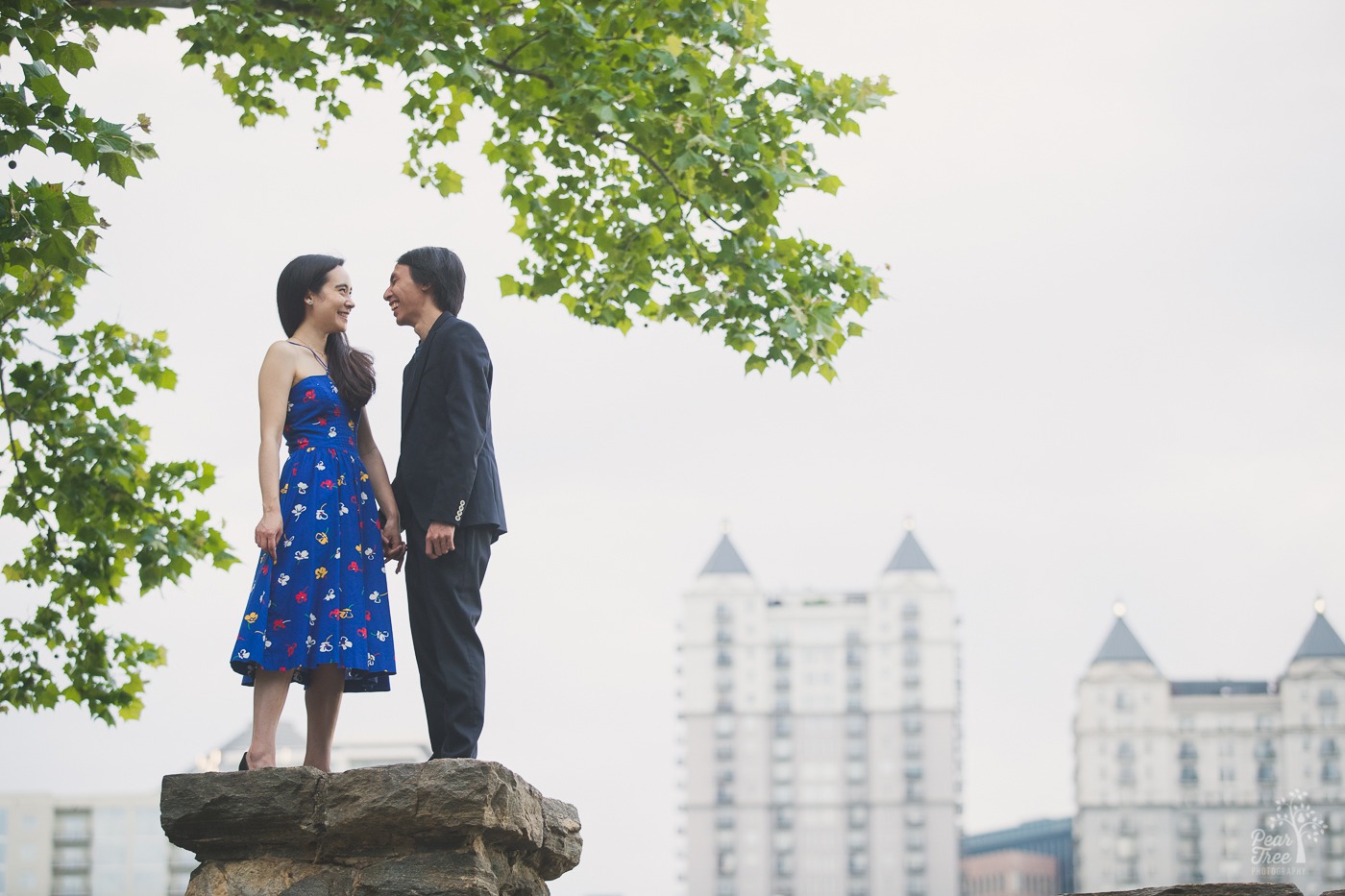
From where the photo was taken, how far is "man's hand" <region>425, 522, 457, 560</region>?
582 centimetres

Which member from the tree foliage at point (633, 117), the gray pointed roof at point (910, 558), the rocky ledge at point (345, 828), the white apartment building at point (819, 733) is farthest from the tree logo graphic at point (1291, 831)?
the rocky ledge at point (345, 828)

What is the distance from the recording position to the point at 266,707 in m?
5.71

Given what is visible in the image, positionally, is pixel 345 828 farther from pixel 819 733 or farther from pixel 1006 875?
pixel 819 733

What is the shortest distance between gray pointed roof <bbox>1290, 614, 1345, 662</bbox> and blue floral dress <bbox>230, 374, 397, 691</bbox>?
Result: 4413 inches

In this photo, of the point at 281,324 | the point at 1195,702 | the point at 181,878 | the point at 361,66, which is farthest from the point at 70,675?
the point at 1195,702

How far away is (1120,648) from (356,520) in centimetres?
11247

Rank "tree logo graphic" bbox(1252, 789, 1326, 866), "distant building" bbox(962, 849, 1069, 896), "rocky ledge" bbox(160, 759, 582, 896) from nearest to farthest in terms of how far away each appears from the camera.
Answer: "rocky ledge" bbox(160, 759, 582, 896) < "tree logo graphic" bbox(1252, 789, 1326, 866) < "distant building" bbox(962, 849, 1069, 896)

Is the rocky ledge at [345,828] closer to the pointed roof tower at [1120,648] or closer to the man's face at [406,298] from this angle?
the man's face at [406,298]

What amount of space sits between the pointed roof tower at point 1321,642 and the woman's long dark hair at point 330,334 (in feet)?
367

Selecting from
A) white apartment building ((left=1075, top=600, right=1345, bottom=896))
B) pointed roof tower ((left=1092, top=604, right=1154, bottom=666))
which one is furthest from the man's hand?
pointed roof tower ((left=1092, top=604, right=1154, bottom=666))

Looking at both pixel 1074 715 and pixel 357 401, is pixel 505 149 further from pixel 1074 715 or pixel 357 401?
pixel 1074 715

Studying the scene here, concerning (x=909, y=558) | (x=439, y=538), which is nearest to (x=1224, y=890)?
(x=439, y=538)

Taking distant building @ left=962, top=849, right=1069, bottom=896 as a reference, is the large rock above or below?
above

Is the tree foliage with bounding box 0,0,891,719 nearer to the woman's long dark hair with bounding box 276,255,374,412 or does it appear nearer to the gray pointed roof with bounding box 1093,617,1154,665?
the woman's long dark hair with bounding box 276,255,374,412
